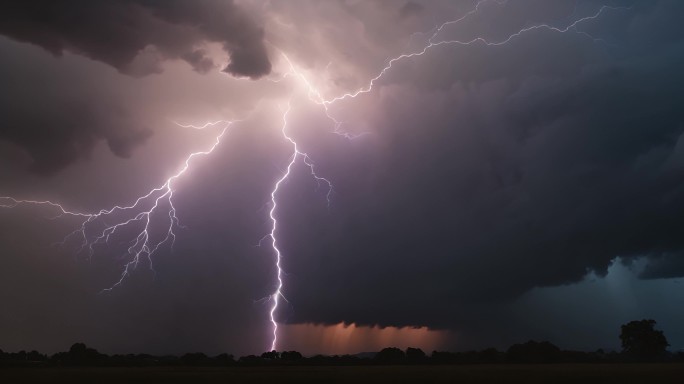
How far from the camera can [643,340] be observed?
81.4m

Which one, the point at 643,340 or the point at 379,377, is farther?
the point at 643,340

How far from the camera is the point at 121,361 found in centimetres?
6612

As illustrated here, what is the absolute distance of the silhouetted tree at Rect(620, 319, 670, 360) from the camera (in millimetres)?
79812

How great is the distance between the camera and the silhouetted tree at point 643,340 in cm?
7981

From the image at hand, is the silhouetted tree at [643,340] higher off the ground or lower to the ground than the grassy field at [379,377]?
higher

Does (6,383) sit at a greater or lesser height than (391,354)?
Result: lesser

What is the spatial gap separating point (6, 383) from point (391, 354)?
5894 centimetres

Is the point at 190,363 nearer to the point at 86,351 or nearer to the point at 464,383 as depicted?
the point at 86,351

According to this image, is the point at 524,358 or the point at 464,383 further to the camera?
the point at 524,358

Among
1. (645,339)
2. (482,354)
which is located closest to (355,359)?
(482,354)

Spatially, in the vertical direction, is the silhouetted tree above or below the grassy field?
above

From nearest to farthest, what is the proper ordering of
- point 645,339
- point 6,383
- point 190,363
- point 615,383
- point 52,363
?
point 615,383 < point 6,383 < point 52,363 < point 190,363 < point 645,339

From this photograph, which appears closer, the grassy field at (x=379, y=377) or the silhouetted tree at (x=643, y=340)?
the grassy field at (x=379, y=377)

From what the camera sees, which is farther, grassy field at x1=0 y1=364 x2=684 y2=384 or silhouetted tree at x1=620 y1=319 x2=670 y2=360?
silhouetted tree at x1=620 y1=319 x2=670 y2=360
